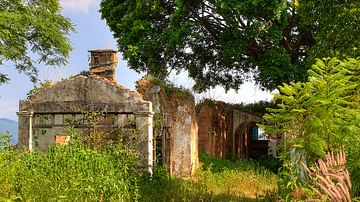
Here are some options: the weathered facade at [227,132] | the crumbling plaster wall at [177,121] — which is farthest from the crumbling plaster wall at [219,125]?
the crumbling plaster wall at [177,121]

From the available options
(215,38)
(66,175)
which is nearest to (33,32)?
(215,38)

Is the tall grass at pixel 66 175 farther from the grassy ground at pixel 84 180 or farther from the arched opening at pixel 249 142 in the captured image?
→ the arched opening at pixel 249 142

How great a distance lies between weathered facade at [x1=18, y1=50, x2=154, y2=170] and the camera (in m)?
15.6

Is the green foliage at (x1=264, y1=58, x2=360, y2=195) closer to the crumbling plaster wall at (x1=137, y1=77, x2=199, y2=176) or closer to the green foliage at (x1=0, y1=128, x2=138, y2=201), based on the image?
the green foliage at (x1=0, y1=128, x2=138, y2=201)

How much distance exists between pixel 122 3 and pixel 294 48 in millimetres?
8606

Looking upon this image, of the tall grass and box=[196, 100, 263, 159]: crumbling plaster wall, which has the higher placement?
box=[196, 100, 263, 159]: crumbling plaster wall

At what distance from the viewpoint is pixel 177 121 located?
70.4 feet

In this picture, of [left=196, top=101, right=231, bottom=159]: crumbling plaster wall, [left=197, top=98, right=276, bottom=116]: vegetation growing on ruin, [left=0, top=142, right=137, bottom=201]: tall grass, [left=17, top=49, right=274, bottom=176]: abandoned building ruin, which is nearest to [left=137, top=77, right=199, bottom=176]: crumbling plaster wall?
[left=17, top=49, right=274, bottom=176]: abandoned building ruin

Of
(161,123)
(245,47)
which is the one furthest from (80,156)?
(245,47)

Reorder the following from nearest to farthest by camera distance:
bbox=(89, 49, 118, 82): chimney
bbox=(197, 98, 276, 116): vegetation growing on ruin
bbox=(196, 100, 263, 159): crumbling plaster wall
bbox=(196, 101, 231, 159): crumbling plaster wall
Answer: bbox=(89, 49, 118, 82): chimney
bbox=(196, 101, 231, 159): crumbling plaster wall
bbox=(196, 100, 263, 159): crumbling plaster wall
bbox=(197, 98, 276, 116): vegetation growing on ruin

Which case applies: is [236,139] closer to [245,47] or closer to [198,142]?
[198,142]

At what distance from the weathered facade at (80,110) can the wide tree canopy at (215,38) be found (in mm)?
8181

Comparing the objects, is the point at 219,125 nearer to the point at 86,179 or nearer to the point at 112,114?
the point at 112,114

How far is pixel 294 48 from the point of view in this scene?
2650cm
